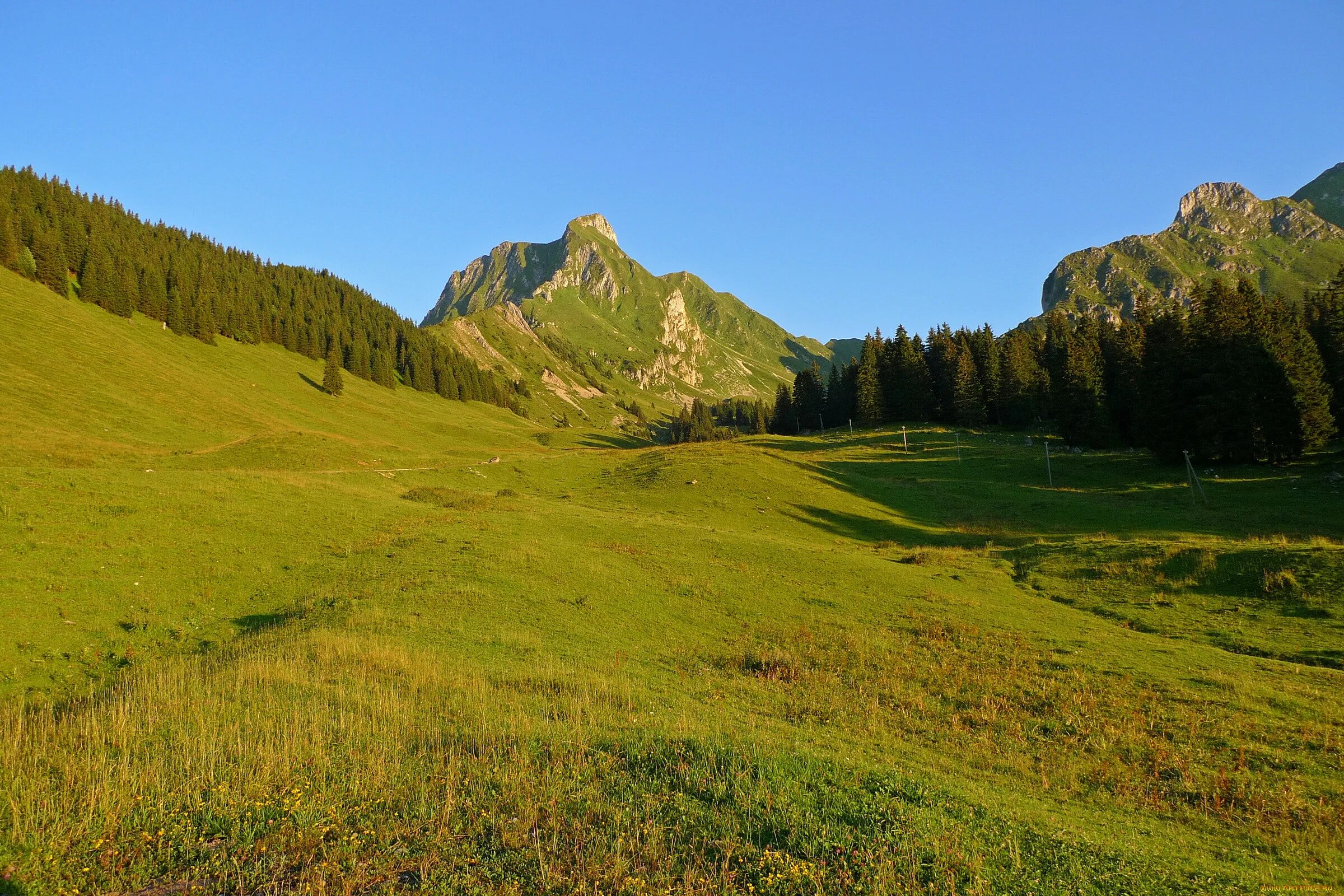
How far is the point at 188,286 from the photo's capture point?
13512cm

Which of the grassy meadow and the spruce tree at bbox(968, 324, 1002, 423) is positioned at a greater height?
the spruce tree at bbox(968, 324, 1002, 423)

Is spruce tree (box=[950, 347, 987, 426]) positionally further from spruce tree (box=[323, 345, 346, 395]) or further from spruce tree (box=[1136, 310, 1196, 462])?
spruce tree (box=[323, 345, 346, 395])

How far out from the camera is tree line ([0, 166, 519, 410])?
114m

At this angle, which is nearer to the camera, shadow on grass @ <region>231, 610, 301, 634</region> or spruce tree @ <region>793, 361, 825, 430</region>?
shadow on grass @ <region>231, 610, 301, 634</region>

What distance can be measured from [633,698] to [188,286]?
166752 millimetres

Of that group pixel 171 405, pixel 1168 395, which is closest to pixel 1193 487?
pixel 1168 395

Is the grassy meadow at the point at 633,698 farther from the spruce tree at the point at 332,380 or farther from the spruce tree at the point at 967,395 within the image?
the spruce tree at the point at 332,380

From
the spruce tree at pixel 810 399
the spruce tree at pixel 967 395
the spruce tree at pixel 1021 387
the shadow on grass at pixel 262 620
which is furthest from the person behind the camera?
the spruce tree at pixel 810 399

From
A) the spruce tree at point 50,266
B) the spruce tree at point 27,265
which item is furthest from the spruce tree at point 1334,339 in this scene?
the spruce tree at point 27,265

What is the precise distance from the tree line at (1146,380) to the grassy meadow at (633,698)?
19.9 meters

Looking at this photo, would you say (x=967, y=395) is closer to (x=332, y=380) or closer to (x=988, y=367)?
(x=988, y=367)

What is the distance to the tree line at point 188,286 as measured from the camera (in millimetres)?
114000

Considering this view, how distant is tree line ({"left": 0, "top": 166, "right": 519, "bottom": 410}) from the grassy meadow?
308 feet

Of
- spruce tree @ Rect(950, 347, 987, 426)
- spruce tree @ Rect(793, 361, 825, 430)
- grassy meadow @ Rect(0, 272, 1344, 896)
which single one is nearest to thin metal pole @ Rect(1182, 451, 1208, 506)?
grassy meadow @ Rect(0, 272, 1344, 896)
